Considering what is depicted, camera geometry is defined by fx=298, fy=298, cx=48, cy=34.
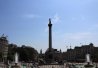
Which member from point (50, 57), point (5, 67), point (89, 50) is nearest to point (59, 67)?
point (5, 67)

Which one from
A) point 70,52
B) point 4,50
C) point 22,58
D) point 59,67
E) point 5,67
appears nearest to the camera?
point 5,67

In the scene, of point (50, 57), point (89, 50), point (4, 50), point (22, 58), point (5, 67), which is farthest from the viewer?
point (89, 50)

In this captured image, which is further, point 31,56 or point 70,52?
point 70,52

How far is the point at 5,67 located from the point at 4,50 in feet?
214

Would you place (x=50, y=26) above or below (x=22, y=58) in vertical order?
above

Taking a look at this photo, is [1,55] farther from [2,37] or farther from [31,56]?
[31,56]

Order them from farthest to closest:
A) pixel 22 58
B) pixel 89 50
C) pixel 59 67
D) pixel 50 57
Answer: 1. pixel 89 50
2. pixel 22 58
3. pixel 50 57
4. pixel 59 67

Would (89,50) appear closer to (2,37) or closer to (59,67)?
(2,37)

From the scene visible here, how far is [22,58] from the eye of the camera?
13975cm

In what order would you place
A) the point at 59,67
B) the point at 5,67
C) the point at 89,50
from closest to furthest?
the point at 5,67 < the point at 59,67 < the point at 89,50

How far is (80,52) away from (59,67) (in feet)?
371

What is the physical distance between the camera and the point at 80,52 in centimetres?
18788

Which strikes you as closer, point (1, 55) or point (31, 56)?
point (1, 55)

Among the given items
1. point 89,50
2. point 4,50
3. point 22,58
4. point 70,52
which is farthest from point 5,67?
point 70,52
